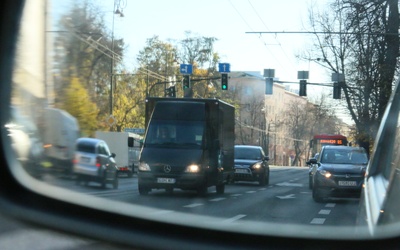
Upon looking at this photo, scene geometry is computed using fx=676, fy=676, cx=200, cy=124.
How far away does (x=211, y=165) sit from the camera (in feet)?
48.5

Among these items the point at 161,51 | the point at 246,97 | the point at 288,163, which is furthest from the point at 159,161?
the point at 288,163

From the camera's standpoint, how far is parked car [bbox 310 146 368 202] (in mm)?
8472

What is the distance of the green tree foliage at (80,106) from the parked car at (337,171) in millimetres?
4921

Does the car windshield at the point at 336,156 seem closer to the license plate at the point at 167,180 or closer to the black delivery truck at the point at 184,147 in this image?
the black delivery truck at the point at 184,147

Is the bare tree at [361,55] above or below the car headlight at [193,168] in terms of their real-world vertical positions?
above

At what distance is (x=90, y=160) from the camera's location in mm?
3322

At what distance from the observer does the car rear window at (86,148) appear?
3.17 metres

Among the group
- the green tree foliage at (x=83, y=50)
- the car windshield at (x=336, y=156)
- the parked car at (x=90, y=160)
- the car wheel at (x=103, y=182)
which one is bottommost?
the car windshield at (x=336, y=156)

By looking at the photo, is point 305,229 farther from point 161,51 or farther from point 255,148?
point 255,148

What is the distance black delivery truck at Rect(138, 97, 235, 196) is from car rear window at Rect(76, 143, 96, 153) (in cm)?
549

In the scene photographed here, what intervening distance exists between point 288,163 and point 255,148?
890cm

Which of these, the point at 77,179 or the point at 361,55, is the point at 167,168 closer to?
the point at 361,55

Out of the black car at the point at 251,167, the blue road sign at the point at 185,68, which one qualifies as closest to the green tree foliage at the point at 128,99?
the blue road sign at the point at 185,68

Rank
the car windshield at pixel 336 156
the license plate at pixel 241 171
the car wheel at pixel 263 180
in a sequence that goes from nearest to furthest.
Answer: the car windshield at pixel 336 156 → the car wheel at pixel 263 180 → the license plate at pixel 241 171
